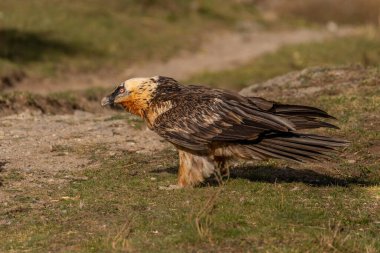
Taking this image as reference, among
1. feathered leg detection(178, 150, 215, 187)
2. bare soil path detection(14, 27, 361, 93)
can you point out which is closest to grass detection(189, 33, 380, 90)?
bare soil path detection(14, 27, 361, 93)

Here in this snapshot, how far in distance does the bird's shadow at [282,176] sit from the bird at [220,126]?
→ 0.54 m

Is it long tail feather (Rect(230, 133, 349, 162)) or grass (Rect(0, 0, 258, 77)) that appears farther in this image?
grass (Rect(0, 0, 258, 77))

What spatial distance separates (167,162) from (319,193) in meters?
2.33

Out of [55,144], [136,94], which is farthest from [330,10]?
[136,94]

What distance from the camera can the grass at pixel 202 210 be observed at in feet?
23.1

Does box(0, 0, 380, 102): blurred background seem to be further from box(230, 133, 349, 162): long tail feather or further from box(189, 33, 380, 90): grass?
box(230, 133, 349, 162): long tail feather

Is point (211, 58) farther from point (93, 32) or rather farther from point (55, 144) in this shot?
point (55, 144)

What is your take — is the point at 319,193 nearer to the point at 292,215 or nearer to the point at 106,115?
the point at 292,215

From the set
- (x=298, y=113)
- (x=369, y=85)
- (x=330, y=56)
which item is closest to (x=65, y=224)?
(x=298, y=113)

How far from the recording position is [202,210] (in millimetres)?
7484

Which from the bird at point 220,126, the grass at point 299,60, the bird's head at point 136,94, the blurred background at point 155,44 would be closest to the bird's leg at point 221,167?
the bird at point 220,126

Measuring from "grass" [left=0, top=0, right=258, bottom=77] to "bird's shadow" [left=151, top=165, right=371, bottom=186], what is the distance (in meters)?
10.1

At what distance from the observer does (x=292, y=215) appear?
25.5 ft

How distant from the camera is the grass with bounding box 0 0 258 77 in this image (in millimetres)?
20719
